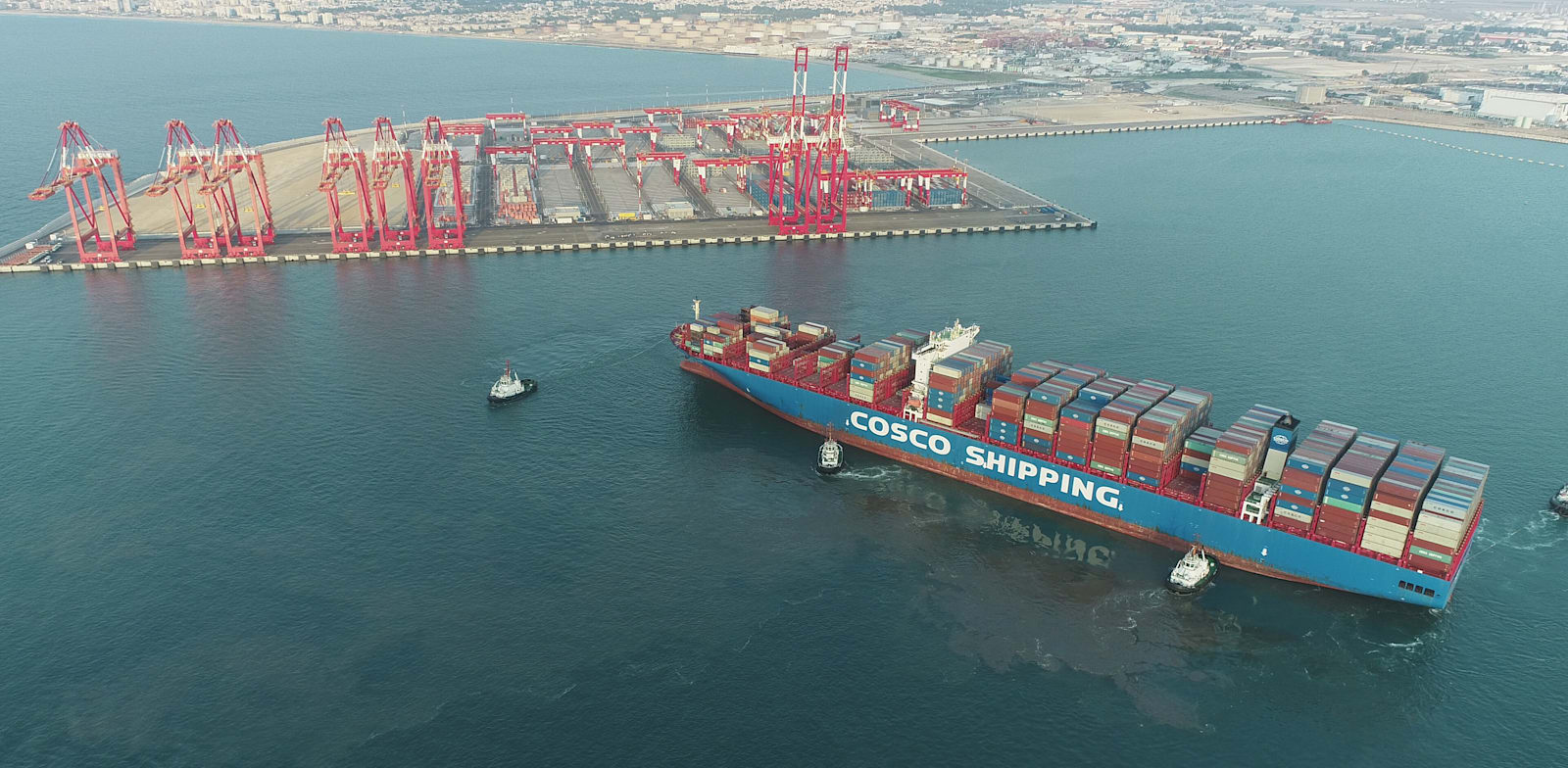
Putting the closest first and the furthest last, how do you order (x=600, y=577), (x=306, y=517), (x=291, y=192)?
1. (x=600, y=577)
2. (x=306, y=517)
3. (x=291, y=192)

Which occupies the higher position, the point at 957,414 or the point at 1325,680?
the point at 957,414

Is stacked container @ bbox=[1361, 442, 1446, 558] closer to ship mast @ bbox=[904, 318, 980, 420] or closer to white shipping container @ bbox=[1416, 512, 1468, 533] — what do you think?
white shipping container @ bbox=[1416, 512, 1468, 533]

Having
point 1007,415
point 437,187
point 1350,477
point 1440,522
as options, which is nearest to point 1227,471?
point 1350,477

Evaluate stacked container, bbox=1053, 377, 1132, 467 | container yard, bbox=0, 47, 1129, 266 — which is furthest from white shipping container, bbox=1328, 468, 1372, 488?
container yard, bbox=0, 47, 1129, 266

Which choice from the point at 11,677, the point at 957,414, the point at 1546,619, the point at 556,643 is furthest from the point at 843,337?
the point at 11,677

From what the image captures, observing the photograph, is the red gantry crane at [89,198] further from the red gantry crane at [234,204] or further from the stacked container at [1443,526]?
the stacked container at [1443,526]

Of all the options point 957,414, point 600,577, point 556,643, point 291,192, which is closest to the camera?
point 556,643

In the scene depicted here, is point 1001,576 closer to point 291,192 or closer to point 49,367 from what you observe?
point 49,367

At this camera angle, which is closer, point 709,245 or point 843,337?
point 843,337
